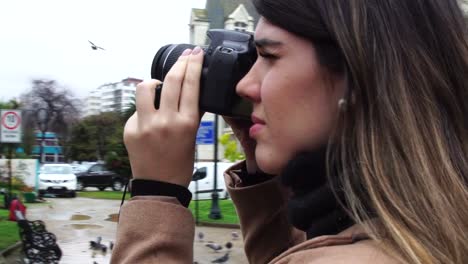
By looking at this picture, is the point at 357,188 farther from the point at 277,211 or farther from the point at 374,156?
the point at 277,211

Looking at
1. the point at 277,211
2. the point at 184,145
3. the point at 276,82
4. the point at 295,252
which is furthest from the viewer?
the point at 277,211

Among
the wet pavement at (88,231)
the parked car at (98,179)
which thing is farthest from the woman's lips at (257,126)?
the parked car at (98,179)

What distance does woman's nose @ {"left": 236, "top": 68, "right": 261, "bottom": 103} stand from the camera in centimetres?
110

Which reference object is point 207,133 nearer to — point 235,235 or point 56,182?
point 235,235

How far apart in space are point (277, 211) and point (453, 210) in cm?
64

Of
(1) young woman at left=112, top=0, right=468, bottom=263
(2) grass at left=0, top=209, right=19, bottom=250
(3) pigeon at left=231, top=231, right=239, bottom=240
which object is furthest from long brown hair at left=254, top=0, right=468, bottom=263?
(3) pigeon at left=231, top=231, right=239, bottom=240

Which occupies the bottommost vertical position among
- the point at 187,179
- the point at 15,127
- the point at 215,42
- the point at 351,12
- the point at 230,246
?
the point at 230,246

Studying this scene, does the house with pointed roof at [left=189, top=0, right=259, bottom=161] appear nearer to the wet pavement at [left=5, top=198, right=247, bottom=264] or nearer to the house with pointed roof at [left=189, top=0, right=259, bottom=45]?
the house with pointed roof at [left=189, top=0, right=259, bottom=45]

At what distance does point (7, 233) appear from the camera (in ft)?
36.0

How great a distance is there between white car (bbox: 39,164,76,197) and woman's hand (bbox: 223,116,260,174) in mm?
19843

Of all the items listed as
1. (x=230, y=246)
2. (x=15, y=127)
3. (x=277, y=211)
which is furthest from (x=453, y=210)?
(x=15, y=127)

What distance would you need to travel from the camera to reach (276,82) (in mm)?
1019

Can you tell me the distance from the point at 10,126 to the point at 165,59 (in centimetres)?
1194

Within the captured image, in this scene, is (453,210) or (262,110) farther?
(262,110)
